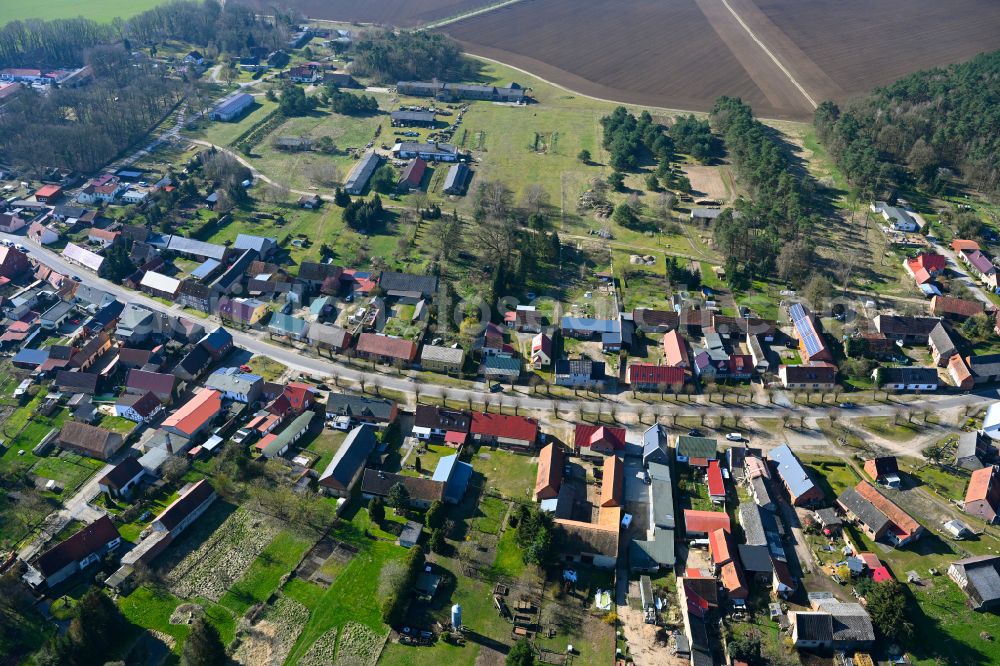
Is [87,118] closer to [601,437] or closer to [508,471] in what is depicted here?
[508,471]

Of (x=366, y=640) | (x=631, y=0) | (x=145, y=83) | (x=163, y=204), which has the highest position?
(x=631, y=0)

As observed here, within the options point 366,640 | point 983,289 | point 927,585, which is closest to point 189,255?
point 366,640

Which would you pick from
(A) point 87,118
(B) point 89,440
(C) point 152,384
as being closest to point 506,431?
(C) point 152,384

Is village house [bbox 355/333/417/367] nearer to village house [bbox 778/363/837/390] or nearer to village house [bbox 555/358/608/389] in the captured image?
village house [bbox 555/358/608/389]

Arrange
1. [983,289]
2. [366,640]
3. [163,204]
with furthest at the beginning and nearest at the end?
1. [163,204]
2. [983,289]
3. [366,640]

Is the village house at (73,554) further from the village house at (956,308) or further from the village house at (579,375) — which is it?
the village house at (956,308)

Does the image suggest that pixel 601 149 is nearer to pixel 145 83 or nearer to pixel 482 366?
pixel 482 366

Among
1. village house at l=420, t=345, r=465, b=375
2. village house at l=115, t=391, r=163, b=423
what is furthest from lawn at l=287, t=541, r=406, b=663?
village house at l=115, t=391, r=163, b=423
